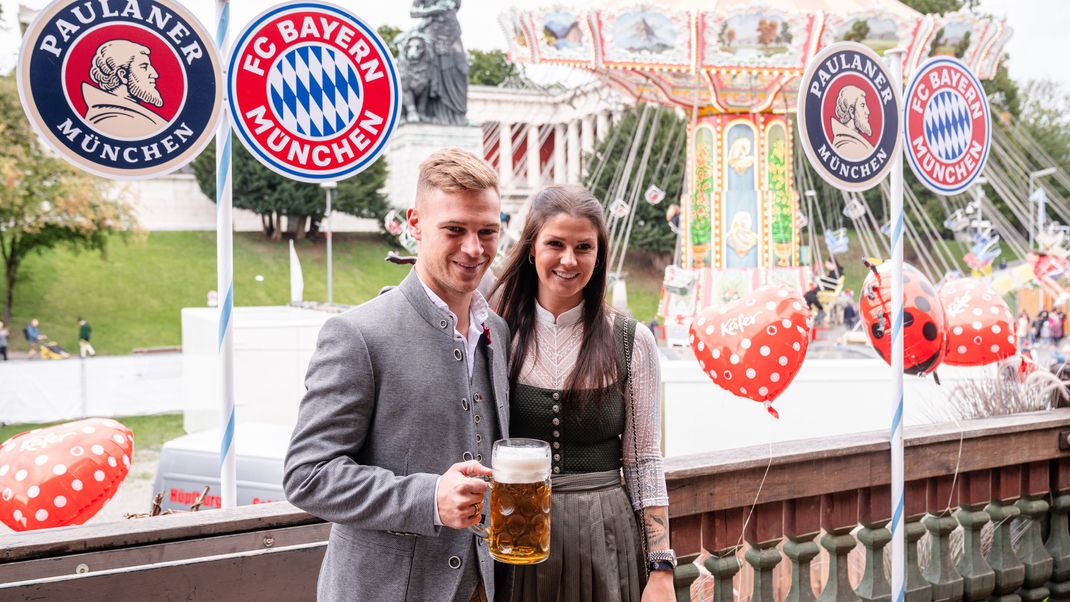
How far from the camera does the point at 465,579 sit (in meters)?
1.63

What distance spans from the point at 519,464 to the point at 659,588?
0.64 m

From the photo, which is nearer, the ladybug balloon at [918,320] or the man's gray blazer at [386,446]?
the man's gray blazer at [386,446]

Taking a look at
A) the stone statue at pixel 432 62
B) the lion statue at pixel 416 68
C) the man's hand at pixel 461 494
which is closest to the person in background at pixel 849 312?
the stone statue at pixel 432 62

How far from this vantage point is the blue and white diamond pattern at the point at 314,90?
2.53 m

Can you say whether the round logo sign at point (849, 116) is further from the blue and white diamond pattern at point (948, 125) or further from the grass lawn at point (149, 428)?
the grass lawn at point (149, 428)

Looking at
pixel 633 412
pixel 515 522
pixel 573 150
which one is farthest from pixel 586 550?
pixel 573 150

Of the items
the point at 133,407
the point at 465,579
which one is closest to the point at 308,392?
the point at 465,579

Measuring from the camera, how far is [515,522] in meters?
1.56

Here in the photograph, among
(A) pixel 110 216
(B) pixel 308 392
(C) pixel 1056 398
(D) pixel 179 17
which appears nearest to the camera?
(B) pixel 308 392

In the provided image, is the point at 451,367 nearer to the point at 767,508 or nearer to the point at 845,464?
the point at 767,508

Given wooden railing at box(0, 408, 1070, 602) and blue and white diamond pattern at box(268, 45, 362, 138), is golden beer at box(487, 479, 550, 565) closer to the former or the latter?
wooden railing at box(0, 408, 1070, 602)

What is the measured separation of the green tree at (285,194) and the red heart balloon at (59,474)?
3290 cm

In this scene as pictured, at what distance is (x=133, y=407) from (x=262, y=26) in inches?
646

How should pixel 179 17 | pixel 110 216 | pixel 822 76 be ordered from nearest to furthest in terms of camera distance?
pixel 179 17, pixel 822 76, pixel 110 216
